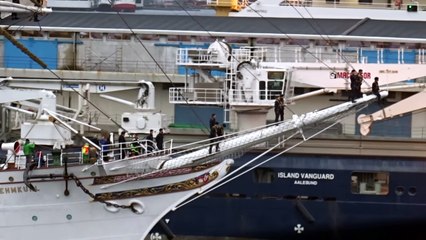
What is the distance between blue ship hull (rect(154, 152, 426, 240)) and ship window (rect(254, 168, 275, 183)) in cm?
4

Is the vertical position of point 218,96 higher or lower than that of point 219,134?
higher

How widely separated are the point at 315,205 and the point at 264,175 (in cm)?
159

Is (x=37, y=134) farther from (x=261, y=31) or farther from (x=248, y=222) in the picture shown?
(x=261, y=31)

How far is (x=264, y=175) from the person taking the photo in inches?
1366

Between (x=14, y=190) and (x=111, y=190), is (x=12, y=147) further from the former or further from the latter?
(x=111, y=190)

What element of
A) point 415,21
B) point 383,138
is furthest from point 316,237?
point 415,21

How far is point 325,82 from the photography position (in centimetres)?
3619

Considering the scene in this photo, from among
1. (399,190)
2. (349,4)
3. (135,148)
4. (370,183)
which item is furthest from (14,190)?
(349,4)

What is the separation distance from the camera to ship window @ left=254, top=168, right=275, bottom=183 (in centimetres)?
3459

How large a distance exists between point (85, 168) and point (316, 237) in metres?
7.19

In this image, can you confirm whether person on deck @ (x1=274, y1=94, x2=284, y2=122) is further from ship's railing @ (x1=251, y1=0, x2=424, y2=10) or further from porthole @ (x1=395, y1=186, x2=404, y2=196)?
ship's railing @ (x1=251, y1=0, x2=424, y2=10)

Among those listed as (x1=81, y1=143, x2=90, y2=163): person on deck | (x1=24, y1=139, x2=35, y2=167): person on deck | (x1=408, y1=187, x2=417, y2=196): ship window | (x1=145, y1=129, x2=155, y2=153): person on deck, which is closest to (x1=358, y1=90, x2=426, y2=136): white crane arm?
(x1=408, y1=187, x2=417, y2=196): ship window

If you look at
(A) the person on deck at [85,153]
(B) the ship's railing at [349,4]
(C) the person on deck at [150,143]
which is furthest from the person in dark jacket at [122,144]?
(B) the ship's railing at [349,4]

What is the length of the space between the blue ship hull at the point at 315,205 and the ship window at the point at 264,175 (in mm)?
40
